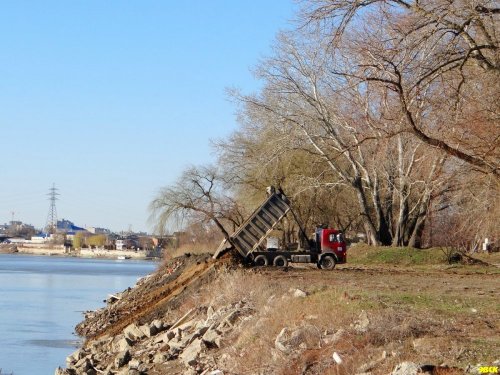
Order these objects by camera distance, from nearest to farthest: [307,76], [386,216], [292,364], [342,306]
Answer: [292,364]
[342,306]
[307,76]
[386,216]

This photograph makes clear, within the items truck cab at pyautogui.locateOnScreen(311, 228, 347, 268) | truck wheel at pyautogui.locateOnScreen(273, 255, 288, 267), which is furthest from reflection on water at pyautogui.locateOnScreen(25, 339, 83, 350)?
truck cab at pyautogui.locateOnScreen(311, 228, 347, 268)

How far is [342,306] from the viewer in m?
16.5

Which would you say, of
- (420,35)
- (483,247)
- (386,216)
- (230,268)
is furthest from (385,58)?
(483,247)

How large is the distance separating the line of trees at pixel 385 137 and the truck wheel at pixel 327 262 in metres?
4.23

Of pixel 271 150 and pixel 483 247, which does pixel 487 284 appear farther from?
pixel 483 247

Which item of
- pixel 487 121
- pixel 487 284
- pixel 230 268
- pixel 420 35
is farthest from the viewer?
pixel 230 268

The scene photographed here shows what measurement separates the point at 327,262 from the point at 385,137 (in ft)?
72.2

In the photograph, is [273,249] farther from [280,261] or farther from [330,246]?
[330,246]

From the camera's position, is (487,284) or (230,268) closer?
(487,284)

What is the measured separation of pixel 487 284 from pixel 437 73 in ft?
30.8

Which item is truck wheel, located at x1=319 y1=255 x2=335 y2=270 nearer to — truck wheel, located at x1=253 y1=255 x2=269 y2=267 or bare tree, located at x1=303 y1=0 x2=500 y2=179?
truck wheel, located at x1=253 y1=255 x2=269 y2=267

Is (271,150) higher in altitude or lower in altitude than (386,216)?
higher

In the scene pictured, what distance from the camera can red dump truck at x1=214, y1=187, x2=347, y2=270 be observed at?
36844mm

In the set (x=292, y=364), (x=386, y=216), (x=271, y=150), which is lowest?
(x=292, y=364)
